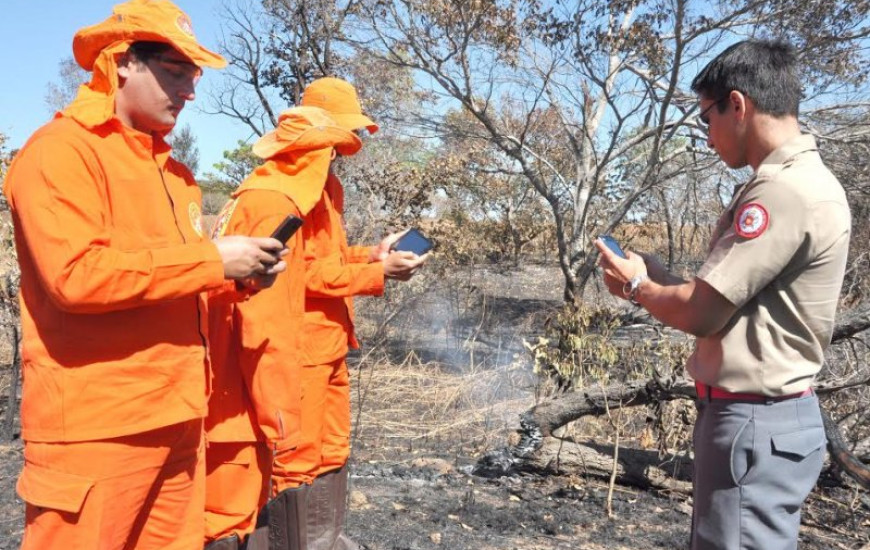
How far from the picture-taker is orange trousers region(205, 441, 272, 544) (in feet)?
7.77

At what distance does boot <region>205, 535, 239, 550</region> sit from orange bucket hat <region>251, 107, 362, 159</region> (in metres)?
1.33

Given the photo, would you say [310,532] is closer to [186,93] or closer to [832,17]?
[186,93]

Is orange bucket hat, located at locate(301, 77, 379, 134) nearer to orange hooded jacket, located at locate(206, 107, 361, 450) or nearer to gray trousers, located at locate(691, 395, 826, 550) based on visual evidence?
orange hooded jacket, located at locate(206, 107, 361, 450)

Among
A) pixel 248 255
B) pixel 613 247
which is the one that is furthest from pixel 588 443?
pixel 248 255

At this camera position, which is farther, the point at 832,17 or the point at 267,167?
the point at 832,17

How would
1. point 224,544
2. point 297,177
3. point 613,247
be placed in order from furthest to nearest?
point 297,177
point 224,544
point 613,247

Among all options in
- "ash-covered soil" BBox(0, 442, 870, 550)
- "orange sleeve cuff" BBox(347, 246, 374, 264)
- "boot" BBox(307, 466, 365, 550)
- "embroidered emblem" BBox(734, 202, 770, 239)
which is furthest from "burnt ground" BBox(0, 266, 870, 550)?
"embroidered emblem" BBox(734, 202, 770, 239)

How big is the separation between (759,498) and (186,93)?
5.92ft

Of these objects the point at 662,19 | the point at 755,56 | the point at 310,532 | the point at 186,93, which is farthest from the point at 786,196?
the point at 662,19

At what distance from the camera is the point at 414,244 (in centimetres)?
314

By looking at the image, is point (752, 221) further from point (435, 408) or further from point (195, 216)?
point (435, 408)

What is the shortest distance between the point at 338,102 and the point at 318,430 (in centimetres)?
130

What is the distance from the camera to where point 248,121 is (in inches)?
476

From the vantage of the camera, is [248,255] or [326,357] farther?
[326,357]
